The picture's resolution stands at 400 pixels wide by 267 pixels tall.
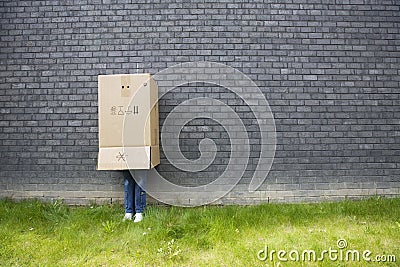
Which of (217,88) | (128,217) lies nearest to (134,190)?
(128,217)

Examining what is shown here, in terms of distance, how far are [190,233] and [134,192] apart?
Answer: 81 centimetres

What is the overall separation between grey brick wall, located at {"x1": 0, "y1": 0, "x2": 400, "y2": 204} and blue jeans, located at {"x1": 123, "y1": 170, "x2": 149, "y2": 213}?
0.44m

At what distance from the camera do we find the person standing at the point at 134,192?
3.51 meters

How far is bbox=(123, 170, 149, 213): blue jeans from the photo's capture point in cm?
352

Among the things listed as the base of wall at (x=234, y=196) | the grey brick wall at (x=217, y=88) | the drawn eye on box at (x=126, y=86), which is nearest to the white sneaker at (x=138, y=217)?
the base of wall at (x=234, y=196)

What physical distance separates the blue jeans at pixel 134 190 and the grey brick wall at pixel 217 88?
17.2 inches

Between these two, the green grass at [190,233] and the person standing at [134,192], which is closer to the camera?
the green grass at [190,233]

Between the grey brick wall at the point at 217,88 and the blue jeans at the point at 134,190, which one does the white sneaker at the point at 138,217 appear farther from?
the grey brick wall at the point at 217,88

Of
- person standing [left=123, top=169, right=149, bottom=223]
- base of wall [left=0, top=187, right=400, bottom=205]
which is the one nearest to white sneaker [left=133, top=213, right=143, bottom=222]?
person standing [left=123, top=169, right=149, bottom=223]

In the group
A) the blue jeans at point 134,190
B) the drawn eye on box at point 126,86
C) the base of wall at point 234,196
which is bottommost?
the base of wall at point 234,196

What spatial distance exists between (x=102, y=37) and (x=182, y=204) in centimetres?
215

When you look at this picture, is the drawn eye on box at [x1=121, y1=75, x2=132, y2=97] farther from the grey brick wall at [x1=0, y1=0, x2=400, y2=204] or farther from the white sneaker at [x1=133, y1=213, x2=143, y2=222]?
the white sneaker at [x1=133, y1=213, x2=143, y2=222]

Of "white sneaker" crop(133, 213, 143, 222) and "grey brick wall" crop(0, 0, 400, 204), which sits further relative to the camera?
"grey brick wall" crop(0, 0, 400, 204)

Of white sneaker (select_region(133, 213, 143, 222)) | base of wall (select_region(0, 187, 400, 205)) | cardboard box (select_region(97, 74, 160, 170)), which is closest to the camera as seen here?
cardboard box (select_region(97, 74, 160, 170))
